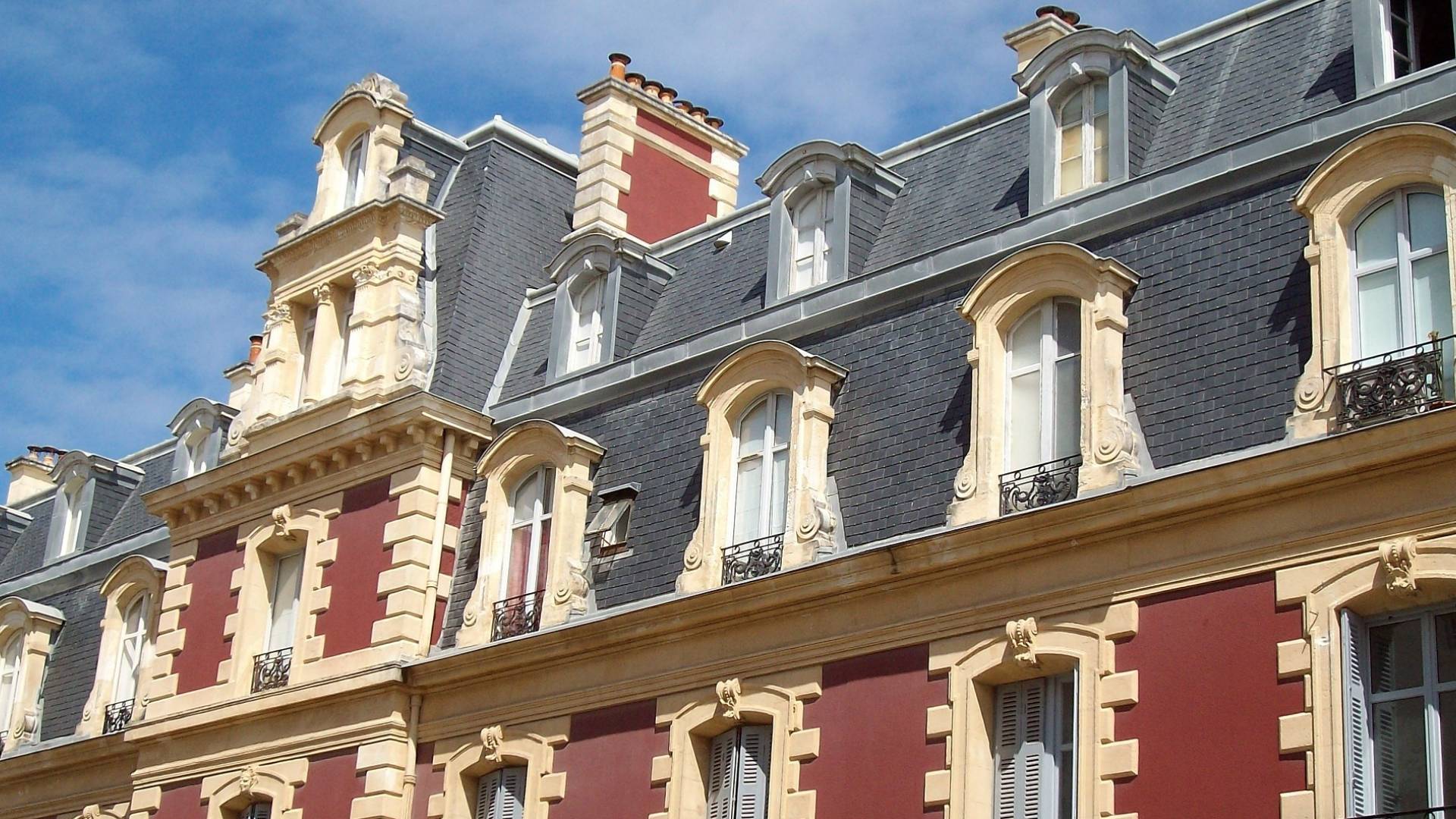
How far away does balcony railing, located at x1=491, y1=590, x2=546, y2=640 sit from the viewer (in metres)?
23.2

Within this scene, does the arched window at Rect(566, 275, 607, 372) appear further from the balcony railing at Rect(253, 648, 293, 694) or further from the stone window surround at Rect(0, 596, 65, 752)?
the stone window surround at Rect(0, 596, 65, 752)

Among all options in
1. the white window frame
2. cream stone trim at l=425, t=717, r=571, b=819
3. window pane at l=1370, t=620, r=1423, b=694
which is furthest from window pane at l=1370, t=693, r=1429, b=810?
cream stone trim at l=425, t=717, r=571, b=819

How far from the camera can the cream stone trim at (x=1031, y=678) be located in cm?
1719

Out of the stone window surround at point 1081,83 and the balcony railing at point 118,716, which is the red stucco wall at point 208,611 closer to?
the balcony railing at point 118,716

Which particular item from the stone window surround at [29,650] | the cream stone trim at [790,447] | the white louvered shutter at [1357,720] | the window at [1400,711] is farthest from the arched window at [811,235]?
the stone window surround at [29,650]

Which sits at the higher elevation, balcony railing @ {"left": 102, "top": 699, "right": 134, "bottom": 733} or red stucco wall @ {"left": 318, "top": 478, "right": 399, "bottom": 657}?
red stucco wall @ {"left": 318, "top": 478, "right": 399, "bottom": 657}

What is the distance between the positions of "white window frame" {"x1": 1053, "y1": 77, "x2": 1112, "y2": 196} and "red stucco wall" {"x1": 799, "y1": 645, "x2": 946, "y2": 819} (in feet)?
15.6

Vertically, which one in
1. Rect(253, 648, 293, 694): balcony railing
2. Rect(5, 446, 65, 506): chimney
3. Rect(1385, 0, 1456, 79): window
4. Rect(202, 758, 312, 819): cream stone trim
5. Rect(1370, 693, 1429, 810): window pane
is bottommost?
Rect(1370, 693, 1429, 810): window pane

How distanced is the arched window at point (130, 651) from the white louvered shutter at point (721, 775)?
11.6 metres

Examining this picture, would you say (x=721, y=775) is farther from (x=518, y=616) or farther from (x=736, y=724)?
(x=518, y=616)

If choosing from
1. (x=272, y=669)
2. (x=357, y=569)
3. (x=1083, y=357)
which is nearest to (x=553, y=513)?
(x=357, y=569)

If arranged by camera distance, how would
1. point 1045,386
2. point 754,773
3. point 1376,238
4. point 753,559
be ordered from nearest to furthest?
point 1376,238 < point 1045,386 < point 754,773 < point 753,559

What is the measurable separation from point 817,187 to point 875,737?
6643 mm

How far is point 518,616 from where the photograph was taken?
2341 centimetres
